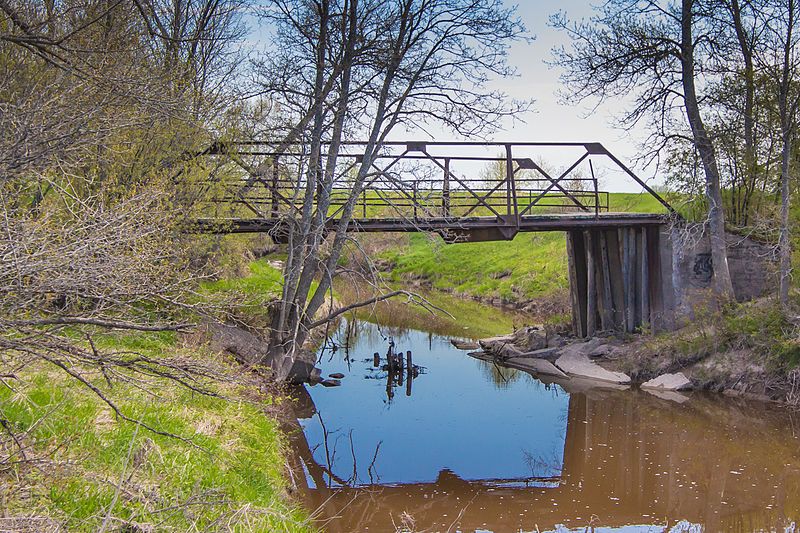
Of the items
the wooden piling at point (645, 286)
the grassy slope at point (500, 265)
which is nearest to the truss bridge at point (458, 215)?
the wooden piling at point (645, 286)

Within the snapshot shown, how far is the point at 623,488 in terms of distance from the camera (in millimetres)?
Result: 10070

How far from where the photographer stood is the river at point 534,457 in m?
9.07

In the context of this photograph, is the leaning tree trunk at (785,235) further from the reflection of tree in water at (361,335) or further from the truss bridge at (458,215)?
the reflection of tree in water at (361,335)

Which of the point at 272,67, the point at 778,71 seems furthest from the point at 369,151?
the point at 778,71

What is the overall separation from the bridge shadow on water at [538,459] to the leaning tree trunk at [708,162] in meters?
3.13

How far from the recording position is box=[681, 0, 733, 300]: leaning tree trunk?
53.3 ft

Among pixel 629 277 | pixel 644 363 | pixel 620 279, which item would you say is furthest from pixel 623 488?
pixel 620 279

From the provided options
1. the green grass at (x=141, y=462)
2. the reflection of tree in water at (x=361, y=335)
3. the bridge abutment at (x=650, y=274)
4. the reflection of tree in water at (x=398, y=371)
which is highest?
the bridge abutment at (x=650, y=274)

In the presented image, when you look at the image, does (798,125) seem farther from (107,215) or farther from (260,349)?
(107,215)

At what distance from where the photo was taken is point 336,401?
14.2 metres

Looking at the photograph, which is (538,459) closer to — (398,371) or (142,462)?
(398,371)

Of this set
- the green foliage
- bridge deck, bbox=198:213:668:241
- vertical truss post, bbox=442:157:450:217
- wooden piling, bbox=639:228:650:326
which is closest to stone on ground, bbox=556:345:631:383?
wooden piling, bbox=639:228:650:326

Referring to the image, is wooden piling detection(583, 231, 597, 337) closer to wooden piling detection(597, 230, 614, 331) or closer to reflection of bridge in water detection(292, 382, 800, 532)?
wooden piling detection(597, 230, 614, 331)

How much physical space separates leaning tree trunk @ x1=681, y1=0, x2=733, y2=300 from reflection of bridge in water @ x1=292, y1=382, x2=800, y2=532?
399cm
